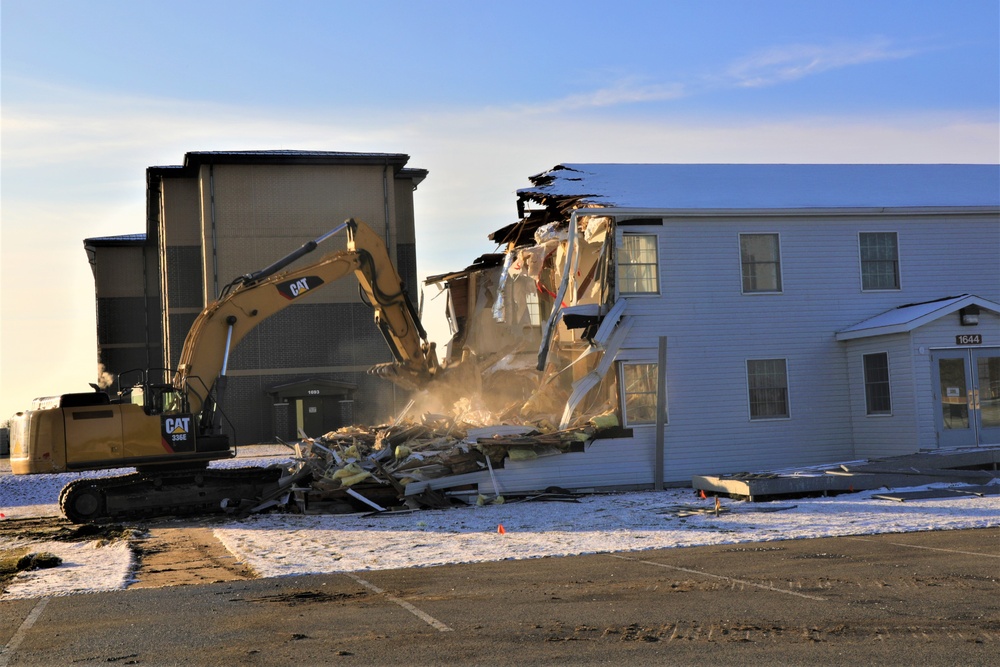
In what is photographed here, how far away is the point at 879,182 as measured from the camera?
26.3 metres

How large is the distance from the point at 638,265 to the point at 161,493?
10.7m

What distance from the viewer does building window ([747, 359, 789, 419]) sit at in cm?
2359

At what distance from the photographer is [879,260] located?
24469mm

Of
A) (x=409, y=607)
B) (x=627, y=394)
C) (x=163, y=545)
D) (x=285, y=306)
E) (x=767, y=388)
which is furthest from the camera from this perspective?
(x=767, y=388)

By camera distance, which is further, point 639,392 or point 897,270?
point 897,270

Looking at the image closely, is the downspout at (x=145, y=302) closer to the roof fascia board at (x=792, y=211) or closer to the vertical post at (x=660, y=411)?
the roof fascia board at (x=792, y=211)

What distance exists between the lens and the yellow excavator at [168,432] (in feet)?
66.1

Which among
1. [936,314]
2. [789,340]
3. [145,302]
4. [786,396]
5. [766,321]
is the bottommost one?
[786,396]

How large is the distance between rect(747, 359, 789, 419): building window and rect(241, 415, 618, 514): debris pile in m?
3.35

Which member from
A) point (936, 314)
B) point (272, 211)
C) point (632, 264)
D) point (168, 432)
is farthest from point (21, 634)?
point (272, 211)

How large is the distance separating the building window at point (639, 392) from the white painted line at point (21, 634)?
1329 cm

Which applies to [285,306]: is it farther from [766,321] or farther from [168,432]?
[766,321]

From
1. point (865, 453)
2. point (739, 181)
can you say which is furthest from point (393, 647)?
point (739, 181)

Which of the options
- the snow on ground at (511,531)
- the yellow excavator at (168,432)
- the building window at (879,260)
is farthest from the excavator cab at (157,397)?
the building window at (879,260)
